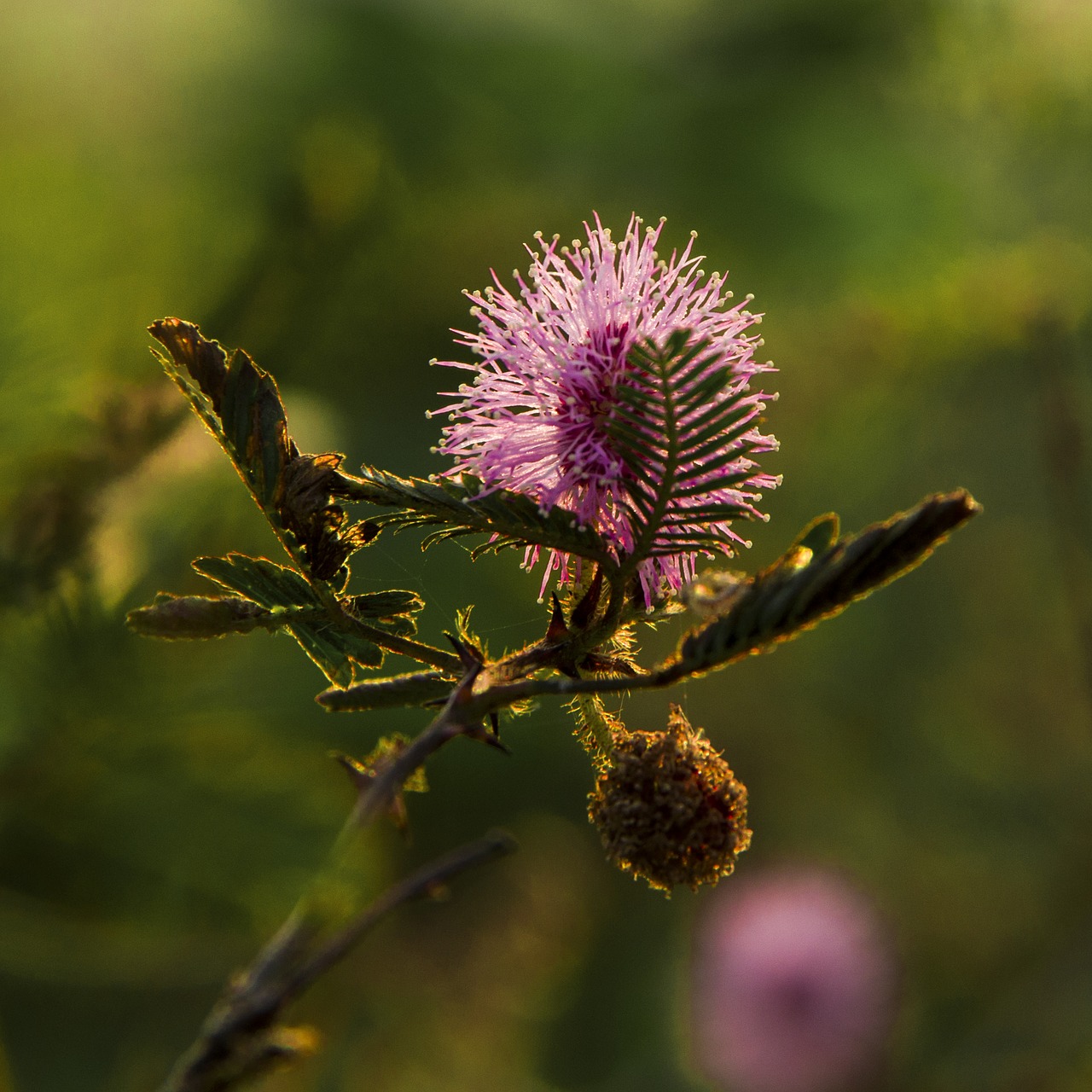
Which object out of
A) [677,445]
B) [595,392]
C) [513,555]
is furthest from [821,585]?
[513,555]

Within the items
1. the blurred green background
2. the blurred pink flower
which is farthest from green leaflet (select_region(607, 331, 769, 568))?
the blurred pink flower

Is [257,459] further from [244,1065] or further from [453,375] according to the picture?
[453,375]

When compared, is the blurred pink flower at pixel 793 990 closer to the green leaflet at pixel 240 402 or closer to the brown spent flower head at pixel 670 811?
the brown spent flower head at pixel 670 811

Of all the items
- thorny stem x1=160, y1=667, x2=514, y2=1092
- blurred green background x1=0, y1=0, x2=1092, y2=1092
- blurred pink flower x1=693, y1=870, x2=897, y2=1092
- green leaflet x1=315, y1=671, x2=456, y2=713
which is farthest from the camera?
blurred pink flower x1=693, y1=870, x2=897, y2=1092

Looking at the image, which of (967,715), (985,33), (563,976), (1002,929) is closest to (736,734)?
(967,715)

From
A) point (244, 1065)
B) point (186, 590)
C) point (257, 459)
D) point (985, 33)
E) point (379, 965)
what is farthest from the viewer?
point (379, 965)

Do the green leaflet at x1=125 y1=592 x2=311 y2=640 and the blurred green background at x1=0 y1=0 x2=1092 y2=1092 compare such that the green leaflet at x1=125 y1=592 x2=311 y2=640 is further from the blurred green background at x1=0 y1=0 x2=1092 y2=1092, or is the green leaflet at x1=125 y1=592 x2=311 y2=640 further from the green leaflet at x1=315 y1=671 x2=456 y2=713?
the blurred green background at x1=0 y1=0 x2=1092 y2=1092

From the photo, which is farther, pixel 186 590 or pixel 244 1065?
pixel 186 590
